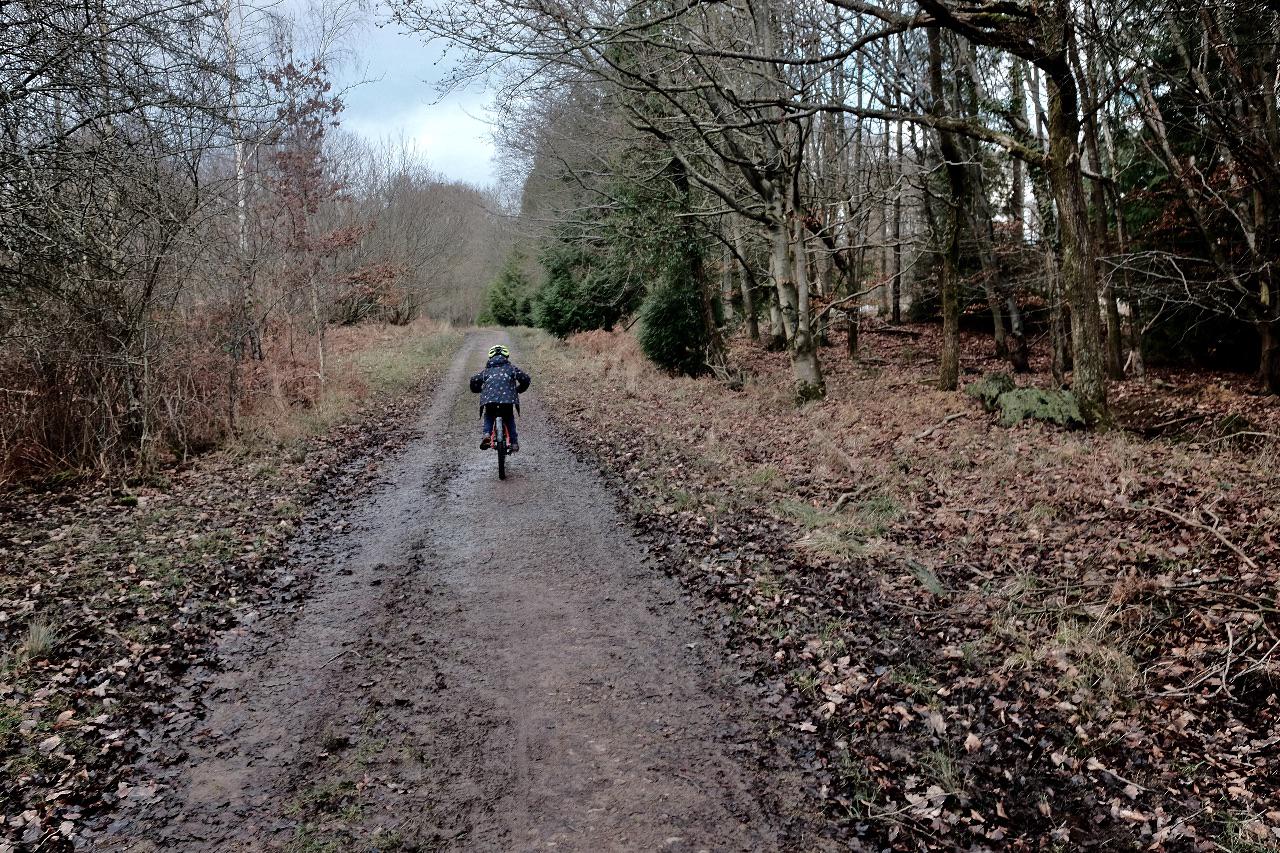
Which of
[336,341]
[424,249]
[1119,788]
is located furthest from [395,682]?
[424,249]

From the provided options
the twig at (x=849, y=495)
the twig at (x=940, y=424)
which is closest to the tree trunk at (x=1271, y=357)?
the twig at (x=940, y=424)

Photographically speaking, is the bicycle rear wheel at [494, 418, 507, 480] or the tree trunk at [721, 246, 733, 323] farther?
the tree trunk at [721, 246, 733, 323]

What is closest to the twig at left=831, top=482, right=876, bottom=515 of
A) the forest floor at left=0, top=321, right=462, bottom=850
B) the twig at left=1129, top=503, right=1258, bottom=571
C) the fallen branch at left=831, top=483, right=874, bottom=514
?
the fallen branch at left=831, top=483, right=874, bottom=514

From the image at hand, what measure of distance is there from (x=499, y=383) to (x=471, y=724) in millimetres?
7138

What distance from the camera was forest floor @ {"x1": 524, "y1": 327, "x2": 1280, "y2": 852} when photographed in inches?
155

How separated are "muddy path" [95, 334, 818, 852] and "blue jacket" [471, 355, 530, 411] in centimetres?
357

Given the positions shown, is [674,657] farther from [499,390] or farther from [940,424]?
[940,424]

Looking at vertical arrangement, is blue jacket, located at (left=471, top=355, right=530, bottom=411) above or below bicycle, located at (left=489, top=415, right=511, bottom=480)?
above

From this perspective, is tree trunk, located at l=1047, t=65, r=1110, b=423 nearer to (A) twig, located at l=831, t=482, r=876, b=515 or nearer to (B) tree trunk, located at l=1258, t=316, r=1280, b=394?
(A) twig, located at l=831, t=482, r=876, b=515

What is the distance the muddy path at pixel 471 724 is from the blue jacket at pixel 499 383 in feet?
11.7

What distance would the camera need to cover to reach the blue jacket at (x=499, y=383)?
11.2 m

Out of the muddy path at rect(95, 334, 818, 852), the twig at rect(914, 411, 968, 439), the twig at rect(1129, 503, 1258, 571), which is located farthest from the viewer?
the twig at rect(914, 411, 968, 439)

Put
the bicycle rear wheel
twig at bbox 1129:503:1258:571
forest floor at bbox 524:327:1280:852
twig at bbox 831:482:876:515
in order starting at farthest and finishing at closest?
the bicycle rear wheel → twig at bbox 831:482:876:515 → twig at bbox 1129:503:1258:571 → forest floor at bbox 524:327:1280:852

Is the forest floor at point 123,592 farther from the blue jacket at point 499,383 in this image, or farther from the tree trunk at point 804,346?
the tree trunk at point 804,346
